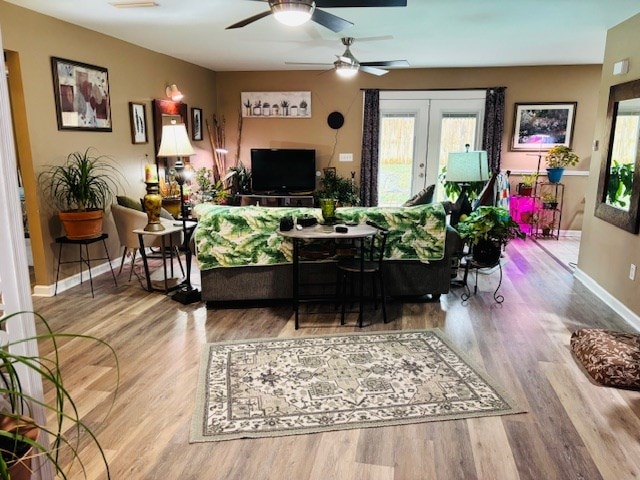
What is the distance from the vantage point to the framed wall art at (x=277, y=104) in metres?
7.48

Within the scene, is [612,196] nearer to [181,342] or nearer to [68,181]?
[181,342]

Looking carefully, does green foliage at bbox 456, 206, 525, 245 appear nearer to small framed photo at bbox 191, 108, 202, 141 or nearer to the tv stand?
the tv stand

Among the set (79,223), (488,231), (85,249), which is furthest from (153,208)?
(488,231)

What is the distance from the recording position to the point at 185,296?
4.12 m

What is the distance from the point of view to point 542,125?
699 cm

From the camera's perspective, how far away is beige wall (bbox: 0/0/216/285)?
3871 millimetres

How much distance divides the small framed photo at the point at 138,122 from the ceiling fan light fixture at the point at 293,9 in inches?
130

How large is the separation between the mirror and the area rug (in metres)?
2.02

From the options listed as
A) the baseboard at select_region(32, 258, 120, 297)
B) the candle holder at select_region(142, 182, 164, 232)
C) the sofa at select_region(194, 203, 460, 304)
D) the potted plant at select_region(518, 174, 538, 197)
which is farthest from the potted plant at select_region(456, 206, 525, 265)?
the baseboard at select_region(32, 258, 120, 297)

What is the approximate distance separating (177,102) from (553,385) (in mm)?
5557

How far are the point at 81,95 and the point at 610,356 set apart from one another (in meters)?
4.92

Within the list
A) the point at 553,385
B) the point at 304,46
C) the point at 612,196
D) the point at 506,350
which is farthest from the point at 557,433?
the point at 304,46

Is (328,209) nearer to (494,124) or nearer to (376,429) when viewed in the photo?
(376,429)

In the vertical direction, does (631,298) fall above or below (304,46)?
below
